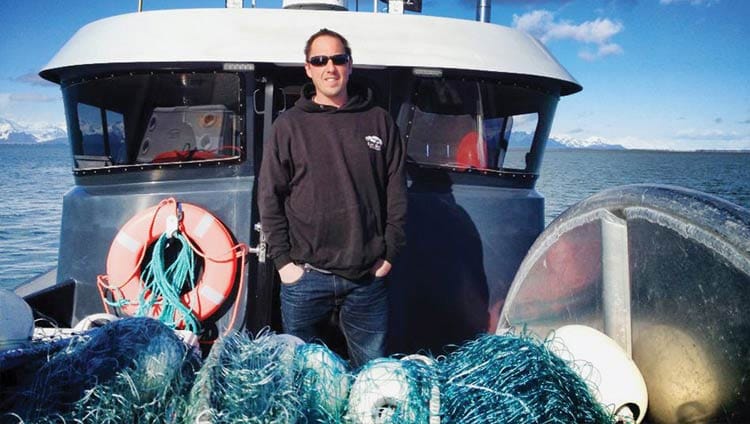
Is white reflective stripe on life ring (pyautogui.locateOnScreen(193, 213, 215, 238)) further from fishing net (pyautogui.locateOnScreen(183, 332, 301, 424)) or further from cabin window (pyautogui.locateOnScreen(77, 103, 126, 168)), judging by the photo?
fishing net (pyautogui.locateOnScreen(183, 332, 301, 424))

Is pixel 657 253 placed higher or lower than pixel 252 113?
lower

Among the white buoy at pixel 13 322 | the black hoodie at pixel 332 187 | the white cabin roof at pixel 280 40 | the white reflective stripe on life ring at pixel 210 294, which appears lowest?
the white reflective stripe on life ring at pixel 210 294

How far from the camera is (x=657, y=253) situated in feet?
7.70

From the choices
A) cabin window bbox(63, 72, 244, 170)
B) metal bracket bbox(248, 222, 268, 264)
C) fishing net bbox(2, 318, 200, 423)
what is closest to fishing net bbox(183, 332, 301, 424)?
fishing net bbox(2, 318, 200, 423)

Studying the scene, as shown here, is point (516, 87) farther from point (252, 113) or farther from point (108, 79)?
point (108, 79)

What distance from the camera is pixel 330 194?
113 inches

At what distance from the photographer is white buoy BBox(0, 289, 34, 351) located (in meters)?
1.95

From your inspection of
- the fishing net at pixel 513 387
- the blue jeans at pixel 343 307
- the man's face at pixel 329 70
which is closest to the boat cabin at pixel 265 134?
the blue jeans at pixel 343 307

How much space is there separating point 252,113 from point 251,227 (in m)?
0.76

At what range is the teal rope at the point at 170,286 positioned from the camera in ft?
12.8

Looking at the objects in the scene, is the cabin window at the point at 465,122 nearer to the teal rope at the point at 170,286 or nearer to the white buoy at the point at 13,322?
the teal rope at the point at 170,286

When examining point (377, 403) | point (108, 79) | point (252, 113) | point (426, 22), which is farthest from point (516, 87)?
point (377, 403)

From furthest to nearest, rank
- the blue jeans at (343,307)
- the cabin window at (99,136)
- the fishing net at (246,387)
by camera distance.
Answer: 1. the cabin window at (99,136)
2. the blue jeans at (343,307)
3. the fishing net at (246,387)

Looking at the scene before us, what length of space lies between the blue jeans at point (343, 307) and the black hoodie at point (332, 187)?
0.09 m
